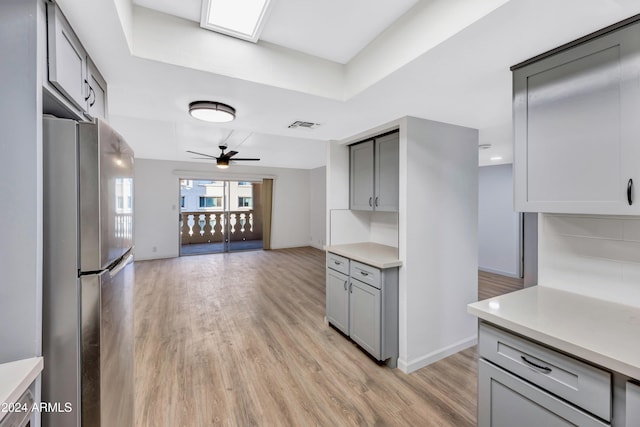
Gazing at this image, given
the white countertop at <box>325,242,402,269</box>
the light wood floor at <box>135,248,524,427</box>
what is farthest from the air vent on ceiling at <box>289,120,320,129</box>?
the light wood floor at <box>135,248,524,427</box>

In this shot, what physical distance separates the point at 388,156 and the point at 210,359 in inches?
99.2

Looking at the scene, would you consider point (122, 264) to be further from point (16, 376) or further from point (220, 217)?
point (220, 217)

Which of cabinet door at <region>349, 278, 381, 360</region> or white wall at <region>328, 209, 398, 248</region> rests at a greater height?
white wall at <region>328, 209, 398, 248</region>

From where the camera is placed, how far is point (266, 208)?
304 inches

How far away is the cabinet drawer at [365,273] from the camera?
235 cm

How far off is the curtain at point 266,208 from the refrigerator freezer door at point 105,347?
6355 mm

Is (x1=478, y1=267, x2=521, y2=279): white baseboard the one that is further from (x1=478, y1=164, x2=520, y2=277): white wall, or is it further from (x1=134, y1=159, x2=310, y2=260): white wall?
(x1=134, y1=159, x2=310, y2=260): white wall

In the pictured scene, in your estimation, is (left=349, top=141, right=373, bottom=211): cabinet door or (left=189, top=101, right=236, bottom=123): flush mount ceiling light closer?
(left=189, top=101, right=236, bottom=123): flush mount ceiling light

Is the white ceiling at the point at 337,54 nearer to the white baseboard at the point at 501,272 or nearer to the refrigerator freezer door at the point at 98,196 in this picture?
the refrigerator freezer door at the point at 98,196

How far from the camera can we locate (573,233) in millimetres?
1585

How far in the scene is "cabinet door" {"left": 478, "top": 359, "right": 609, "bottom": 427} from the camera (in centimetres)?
104

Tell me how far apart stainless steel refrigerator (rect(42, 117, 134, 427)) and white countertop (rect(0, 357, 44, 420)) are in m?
0.08

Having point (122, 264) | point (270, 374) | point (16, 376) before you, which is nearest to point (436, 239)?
point (270, 374)

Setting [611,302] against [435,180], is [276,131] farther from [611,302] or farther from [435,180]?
[611,302]
